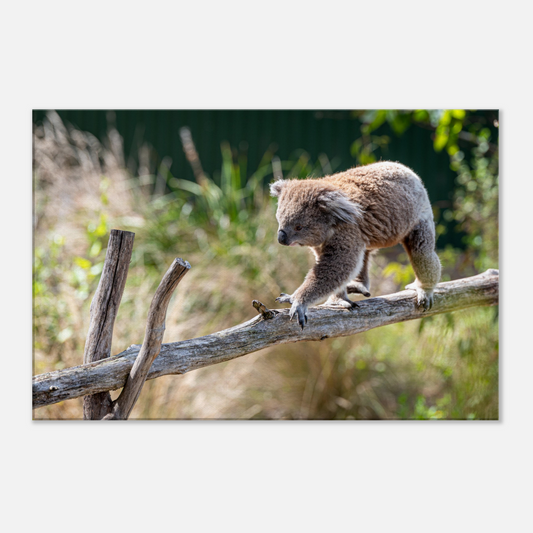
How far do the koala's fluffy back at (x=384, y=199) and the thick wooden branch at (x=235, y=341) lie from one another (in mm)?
266

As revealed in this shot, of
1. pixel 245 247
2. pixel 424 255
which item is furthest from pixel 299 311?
pixel 245 247

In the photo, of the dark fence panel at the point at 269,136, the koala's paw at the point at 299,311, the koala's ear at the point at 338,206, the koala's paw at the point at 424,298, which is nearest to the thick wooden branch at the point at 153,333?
the koala's paw at the point at 299,311

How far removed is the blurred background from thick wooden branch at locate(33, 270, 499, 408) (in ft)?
2.61

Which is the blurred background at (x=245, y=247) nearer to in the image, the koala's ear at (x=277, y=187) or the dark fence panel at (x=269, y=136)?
the dark fence panel at (x=269, y=136)

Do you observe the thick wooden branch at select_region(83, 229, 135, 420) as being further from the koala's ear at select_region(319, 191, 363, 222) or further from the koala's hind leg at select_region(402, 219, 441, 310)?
the koala's hind leg at select_region(402, 219, 441, 310)

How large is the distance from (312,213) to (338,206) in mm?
88

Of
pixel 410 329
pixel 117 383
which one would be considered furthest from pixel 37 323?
pixel 410 329

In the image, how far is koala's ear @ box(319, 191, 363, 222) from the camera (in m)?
1.80

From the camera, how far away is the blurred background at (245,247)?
114 inches

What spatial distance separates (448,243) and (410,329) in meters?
0.63

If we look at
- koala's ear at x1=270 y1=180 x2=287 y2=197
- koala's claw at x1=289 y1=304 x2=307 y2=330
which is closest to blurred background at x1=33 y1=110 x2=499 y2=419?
koala's ear at x1=270 y1=180 x2=287 y2=197

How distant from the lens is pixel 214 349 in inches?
69.6

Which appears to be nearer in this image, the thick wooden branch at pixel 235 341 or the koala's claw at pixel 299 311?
the thick wooden branch at pixel 235 341
